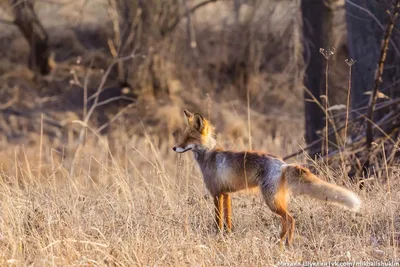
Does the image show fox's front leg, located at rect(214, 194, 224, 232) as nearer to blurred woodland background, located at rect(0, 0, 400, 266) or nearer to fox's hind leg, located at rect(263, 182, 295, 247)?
fox's hind leg, located at rect(263, 182, 295, 247)

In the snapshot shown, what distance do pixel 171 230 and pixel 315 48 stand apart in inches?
225

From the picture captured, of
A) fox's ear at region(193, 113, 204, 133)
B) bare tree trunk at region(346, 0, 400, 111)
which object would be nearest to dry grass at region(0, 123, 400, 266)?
fox's ear at region(193, 113, 204, 133)

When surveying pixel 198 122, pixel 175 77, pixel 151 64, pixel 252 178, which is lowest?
pixel 175 77

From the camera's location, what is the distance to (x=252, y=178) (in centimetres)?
575

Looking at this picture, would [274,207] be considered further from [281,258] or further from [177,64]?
[177,64]

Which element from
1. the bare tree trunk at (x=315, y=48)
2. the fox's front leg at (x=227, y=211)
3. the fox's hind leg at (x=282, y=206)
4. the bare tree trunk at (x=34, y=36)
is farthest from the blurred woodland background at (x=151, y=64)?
the fox's hind leg at (x=282, y=206)

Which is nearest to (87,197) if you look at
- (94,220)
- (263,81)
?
(94,220)

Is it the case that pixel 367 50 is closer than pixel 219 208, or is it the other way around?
pixel 219 208

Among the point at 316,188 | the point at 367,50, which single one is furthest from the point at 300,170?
the point at 367,50

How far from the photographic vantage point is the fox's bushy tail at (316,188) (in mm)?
5230

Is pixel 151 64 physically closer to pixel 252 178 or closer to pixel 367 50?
pixel 367 50

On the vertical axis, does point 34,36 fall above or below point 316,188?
below

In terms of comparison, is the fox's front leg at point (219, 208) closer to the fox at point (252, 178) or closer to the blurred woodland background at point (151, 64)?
the fox at point (252, 178)

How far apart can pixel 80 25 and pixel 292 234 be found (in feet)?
45.2
